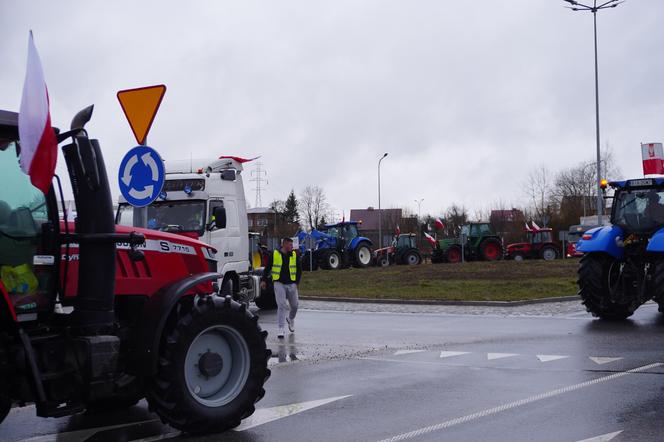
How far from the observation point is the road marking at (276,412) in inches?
266

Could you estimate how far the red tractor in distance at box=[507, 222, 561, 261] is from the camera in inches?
1807

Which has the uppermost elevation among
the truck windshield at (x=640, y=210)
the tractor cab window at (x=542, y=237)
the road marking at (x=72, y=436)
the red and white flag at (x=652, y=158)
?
the red and white flag at (x=652, y=158)

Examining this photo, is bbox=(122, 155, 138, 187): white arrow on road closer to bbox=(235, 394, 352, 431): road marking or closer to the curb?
bbox=(235, 394, 352, 431): road marking

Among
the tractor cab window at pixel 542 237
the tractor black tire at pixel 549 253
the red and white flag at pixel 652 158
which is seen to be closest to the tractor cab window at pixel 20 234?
the red and white flag at pixel 652 158

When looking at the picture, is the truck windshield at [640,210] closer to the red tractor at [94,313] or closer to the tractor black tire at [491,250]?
the red tractor at [94,313]

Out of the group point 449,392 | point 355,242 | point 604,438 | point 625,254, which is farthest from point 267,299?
point 355,242

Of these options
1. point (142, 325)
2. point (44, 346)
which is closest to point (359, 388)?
point (142, 325)

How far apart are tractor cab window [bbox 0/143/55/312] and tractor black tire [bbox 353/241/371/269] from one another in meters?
34.0

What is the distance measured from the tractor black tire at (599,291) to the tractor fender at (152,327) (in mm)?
9694

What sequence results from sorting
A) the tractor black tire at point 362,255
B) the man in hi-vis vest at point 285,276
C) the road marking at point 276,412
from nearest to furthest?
the road marking at point 276,412 → the man in hi-vis vest at point 285,276 → the tractor black tire at point 362,255

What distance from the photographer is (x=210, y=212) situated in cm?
1614

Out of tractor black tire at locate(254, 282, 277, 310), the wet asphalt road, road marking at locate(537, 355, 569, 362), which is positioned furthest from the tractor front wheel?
road marking at locate(537, 355, 569, 362)

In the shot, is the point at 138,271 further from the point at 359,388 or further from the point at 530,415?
the point at 530,415

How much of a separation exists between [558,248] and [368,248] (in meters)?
13.8
